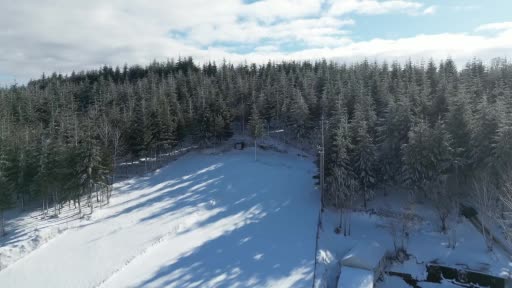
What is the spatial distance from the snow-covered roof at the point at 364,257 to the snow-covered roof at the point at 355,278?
42 centimetres

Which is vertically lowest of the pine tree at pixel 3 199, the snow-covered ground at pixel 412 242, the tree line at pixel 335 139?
the snow-covered ground at pixel 412 242

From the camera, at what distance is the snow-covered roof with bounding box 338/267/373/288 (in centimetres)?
2294

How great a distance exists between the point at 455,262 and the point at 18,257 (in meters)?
33.1

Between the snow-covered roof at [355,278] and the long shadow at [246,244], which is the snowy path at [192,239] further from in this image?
the snow-covered roof at [355,278]

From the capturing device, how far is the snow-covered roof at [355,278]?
22.9 meters

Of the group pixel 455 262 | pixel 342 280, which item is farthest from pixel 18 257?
pixel 455 262

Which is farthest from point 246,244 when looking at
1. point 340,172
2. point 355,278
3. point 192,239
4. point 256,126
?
point 256,126

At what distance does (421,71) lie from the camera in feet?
214

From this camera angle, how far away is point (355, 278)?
923 inches

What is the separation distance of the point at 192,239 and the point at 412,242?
725 inches

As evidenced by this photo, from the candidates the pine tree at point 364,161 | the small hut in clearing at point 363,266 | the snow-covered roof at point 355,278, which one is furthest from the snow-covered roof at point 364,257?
the pine tree at point 364,161

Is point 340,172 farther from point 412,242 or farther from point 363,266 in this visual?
point 363,266

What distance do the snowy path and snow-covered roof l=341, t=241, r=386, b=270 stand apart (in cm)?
289

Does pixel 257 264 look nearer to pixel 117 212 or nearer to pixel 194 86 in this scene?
pixel 117 212
